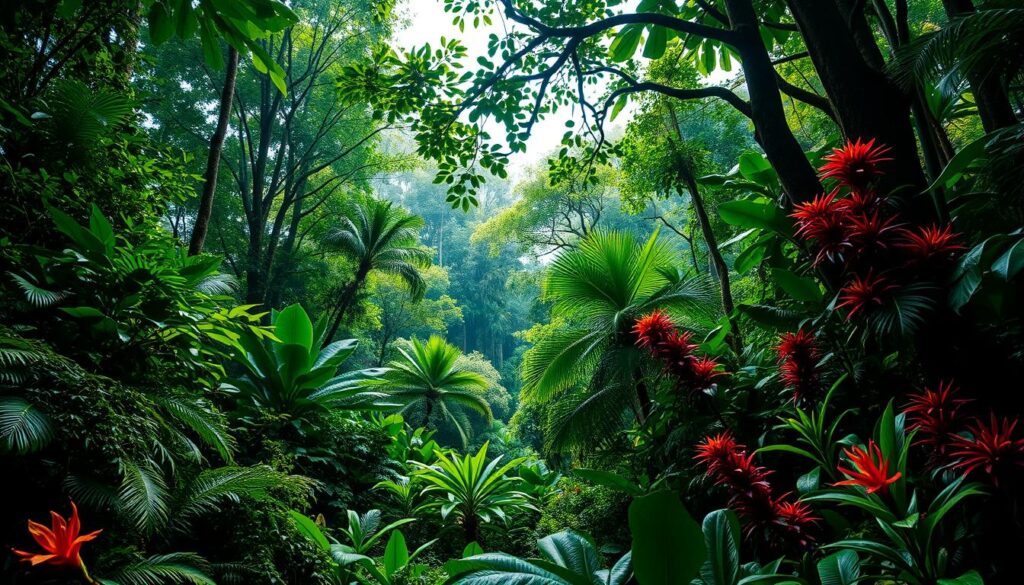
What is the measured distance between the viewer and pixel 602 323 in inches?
228

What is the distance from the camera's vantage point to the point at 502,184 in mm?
40250

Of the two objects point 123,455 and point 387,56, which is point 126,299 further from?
point 387,56

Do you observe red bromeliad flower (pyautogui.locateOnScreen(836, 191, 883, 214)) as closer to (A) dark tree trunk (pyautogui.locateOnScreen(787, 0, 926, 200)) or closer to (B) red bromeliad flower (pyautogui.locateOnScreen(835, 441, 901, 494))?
(A) dark tree trunk (pyautogui.locateOnScreen(787, 0, 926, 200))

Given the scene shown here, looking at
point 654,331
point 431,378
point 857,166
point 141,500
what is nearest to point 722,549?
point 654,331

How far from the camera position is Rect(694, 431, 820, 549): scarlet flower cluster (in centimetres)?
132

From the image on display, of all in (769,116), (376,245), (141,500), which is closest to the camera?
(141,500)

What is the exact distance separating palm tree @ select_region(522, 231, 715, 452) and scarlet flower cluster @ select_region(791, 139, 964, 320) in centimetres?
384

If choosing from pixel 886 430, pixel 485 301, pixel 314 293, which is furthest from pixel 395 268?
pixel 485 301

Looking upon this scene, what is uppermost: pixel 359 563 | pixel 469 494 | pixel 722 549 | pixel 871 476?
pixel 871 476

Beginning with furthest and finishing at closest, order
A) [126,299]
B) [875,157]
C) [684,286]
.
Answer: [684,286]
[126,299]
[875,157]

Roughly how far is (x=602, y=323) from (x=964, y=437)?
4707 mm

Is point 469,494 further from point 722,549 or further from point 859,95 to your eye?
point 859,95

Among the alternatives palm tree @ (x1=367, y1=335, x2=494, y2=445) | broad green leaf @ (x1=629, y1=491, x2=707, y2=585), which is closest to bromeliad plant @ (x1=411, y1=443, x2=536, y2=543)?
broad green leaf @ (x1=629, y1=491, x2=707, y2=585)

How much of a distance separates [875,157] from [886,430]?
2.78 feet
